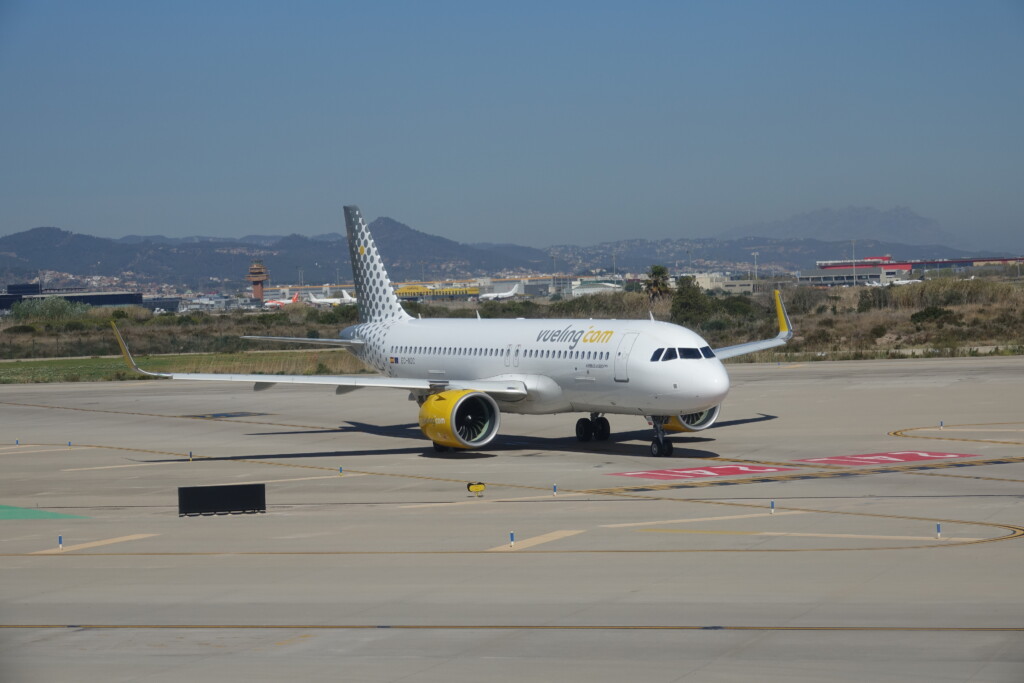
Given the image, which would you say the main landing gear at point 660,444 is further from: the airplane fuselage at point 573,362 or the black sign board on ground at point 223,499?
the black sign board on ground at point 223,499

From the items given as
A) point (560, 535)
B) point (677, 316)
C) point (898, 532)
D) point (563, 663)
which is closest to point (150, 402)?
point (560, 535)

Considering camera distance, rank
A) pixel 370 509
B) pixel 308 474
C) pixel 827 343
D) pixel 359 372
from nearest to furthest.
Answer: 1. pixel 370 509
2. pixel 308 474
3. pixel 359 372
4. pixel 827 343

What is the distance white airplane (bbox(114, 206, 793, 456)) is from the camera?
35.6 meters

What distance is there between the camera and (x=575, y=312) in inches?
4771

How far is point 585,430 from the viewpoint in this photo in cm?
4153

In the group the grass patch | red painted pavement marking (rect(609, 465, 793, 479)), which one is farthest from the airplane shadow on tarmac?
the grass patch

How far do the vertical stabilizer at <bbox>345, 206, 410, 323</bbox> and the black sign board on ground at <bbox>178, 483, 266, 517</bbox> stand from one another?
22052 mm

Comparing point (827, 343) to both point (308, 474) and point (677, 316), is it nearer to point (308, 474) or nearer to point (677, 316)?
point (677, 316)

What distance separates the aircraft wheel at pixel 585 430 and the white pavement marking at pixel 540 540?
16759mm

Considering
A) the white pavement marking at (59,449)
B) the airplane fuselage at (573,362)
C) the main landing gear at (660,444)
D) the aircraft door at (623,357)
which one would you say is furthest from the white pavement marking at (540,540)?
the white pavement marking at (59,449)

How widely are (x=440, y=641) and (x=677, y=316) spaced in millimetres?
95082

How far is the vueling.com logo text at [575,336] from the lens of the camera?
38.1 meters

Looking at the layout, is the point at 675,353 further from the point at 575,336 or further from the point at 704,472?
the point at 575,336

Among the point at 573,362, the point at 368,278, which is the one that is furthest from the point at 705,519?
the point at 368,278
